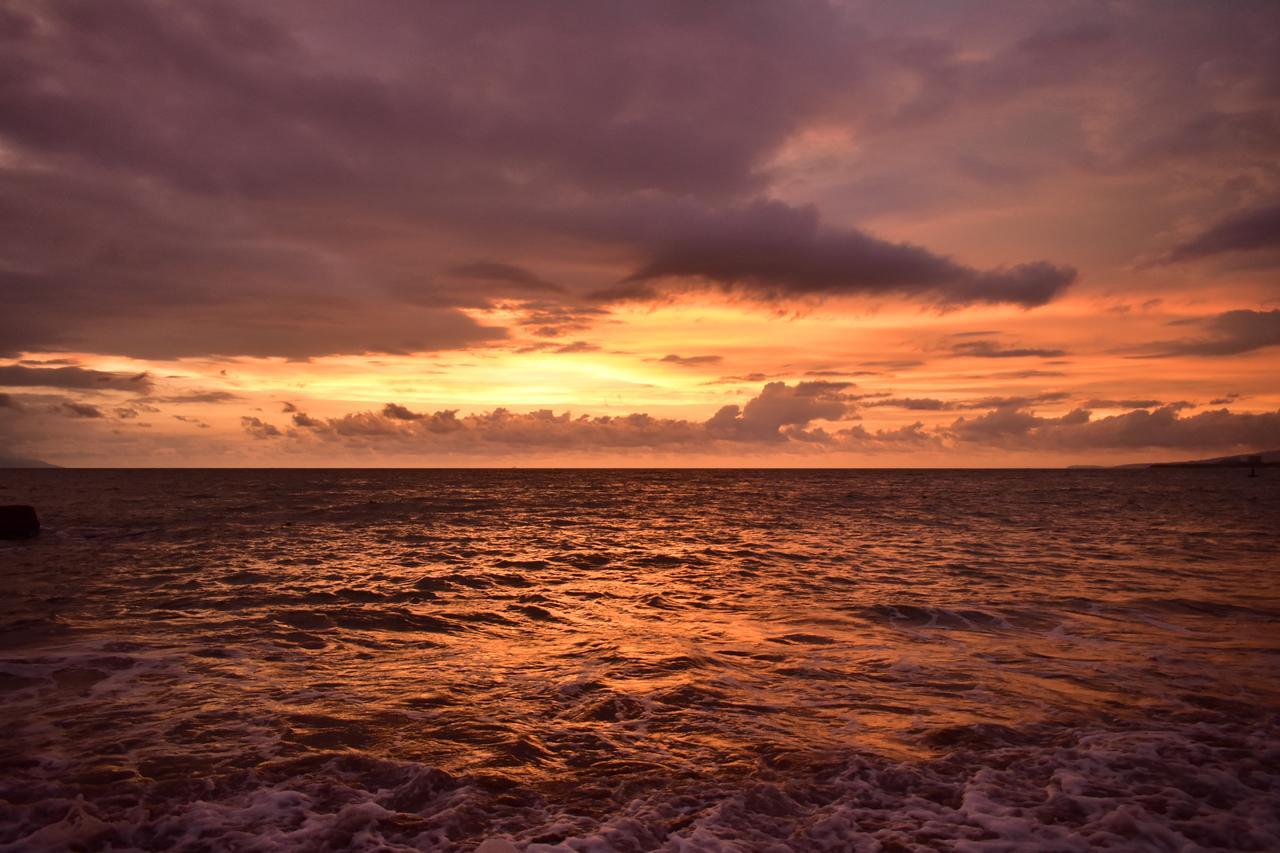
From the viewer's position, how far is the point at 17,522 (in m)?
35.6

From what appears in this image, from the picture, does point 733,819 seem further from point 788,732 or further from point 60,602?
point 60,602

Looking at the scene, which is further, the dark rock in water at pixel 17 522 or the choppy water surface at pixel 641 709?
the dark rock in water at pixel 17 522

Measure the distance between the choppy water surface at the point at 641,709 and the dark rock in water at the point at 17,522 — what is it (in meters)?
14.6

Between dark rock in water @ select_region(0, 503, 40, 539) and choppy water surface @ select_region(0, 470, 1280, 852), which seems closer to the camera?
choppy water surface @ select_region(0, 470, 1280, 852)

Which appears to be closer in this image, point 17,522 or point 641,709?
point 641,709

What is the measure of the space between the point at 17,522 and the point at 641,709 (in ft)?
134

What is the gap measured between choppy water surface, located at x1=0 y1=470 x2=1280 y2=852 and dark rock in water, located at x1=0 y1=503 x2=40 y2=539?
1464cm

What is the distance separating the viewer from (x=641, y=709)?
10.6 meters

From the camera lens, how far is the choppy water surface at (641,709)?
7.18 m

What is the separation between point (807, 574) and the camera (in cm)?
2438

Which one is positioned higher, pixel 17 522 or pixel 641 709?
pixel 17 522

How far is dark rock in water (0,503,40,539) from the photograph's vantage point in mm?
35156

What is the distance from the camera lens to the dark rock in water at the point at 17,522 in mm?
35156

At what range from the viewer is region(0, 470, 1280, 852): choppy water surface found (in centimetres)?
718
